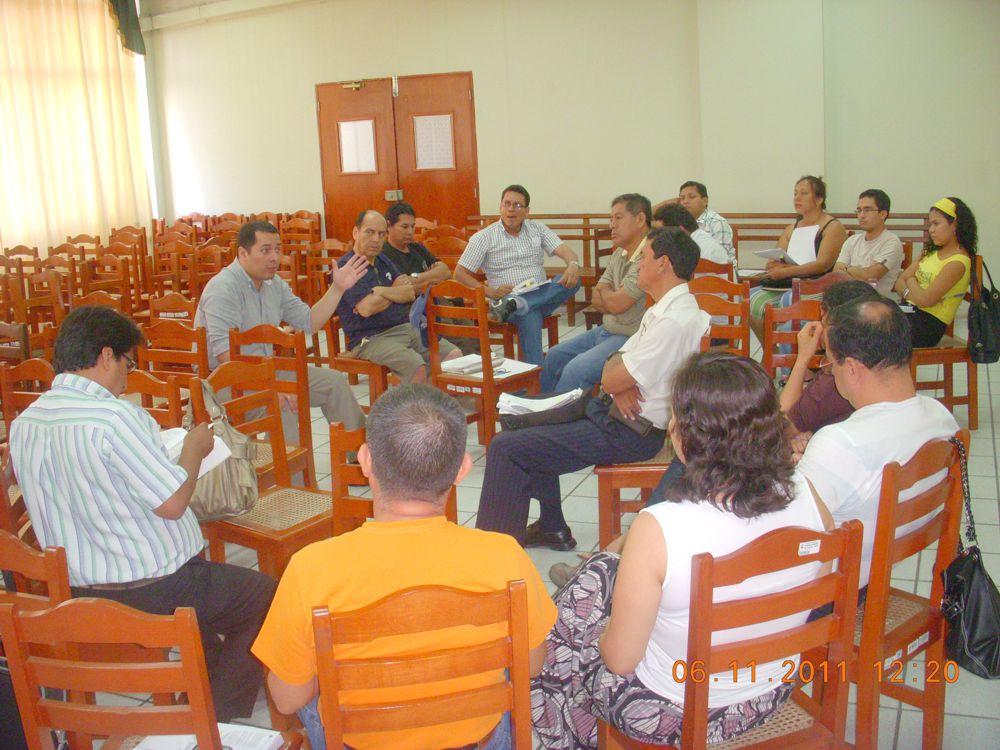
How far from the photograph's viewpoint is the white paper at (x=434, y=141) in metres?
9.48

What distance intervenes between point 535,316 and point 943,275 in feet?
6.93

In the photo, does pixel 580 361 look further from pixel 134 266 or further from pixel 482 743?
pixel 134 266

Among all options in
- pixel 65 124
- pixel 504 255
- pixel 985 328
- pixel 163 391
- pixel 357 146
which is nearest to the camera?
pixel 163 391

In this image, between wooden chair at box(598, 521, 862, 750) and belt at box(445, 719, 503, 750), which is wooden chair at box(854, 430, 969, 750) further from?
belt at box(445, 719, 503, 750)

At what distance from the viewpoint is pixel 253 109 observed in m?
10.7

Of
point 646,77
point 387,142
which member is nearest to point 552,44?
point 646,77

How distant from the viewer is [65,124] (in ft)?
33.5

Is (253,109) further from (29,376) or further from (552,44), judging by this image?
(29,376)

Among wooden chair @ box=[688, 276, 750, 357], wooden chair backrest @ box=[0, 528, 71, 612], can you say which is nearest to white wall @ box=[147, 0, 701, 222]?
wooden chair @ box=[688, 276, 750, 357]

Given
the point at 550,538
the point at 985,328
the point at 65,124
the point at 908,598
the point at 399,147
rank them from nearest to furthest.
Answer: the point at 908,598
the point at 550,538
the point at 985,328
the point at 399,147
the point at 65,124

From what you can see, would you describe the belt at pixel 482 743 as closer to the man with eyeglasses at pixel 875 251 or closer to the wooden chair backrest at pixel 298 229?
the man with eyeglasses at pixel 875 251

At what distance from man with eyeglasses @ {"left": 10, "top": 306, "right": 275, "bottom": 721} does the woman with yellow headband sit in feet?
11.5

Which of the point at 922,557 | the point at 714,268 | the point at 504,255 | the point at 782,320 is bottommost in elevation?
the point at 922,557

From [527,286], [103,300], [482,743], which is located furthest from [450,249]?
[482,743]
